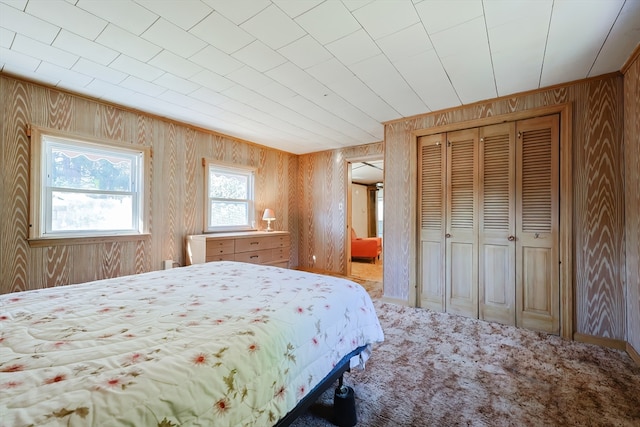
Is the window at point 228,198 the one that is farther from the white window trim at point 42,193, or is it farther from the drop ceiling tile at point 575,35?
the drop ceiling tile at point 575,35

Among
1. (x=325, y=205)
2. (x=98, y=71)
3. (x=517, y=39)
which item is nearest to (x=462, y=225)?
(x=517, y=39)

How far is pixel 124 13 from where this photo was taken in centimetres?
180

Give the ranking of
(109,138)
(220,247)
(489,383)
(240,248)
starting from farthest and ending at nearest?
(240,248) < (220,247) < (109,138) < (489,383)

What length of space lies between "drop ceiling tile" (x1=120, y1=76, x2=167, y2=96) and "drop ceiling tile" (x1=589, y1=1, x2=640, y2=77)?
146 inches

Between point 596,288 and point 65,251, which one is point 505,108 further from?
point 65,251

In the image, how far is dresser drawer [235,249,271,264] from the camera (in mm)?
4093

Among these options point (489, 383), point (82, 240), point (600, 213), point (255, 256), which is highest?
point (600, 213)

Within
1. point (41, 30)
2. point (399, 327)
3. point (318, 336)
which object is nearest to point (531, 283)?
point (399, 327)

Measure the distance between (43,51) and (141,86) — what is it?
71 centimetres

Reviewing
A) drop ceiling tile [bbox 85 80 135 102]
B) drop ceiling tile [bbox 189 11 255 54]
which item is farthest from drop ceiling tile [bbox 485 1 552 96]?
drop ceiling tile [bbox 85 80 135 102]

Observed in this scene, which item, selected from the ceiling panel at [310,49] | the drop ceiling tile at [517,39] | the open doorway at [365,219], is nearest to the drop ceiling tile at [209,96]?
the ceiling panel at [310,49]

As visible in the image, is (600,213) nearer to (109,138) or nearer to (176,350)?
(176,350)

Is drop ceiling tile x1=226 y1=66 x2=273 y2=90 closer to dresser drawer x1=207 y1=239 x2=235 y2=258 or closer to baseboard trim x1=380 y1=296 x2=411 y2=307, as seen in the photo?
dresser drawer x1=207 y1=239 x2=235 y2=258

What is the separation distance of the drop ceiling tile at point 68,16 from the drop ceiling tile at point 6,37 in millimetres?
390
